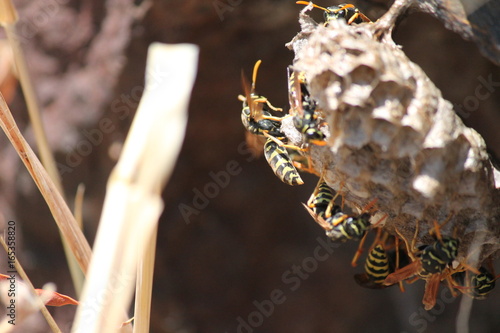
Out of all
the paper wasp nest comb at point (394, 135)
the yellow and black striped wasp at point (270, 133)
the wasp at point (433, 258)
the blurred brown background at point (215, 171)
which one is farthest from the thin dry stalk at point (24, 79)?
the wasp at point (433, 258)

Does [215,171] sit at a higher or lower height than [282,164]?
lower

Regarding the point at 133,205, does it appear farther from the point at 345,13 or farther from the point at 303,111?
the point at 345,13

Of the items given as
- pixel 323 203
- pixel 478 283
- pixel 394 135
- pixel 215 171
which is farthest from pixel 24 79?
pixel 478 283

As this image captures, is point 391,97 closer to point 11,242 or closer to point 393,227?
point 393,227

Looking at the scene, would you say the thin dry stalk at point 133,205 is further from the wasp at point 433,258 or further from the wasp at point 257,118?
the wasp at point 433,258

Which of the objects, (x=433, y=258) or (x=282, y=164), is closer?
(x=433, y=258)

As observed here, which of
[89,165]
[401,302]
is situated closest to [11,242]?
[89,165]

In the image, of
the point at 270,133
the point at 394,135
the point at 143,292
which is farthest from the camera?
the point at 270,133

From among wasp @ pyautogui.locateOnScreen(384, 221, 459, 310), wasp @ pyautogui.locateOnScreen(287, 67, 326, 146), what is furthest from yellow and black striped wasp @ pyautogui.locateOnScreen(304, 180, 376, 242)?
wasp @ pyautogui.locateOnScreen(287, 67, 326, 146)
